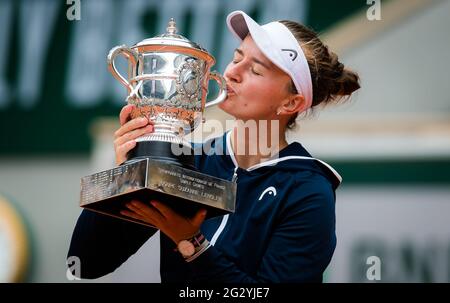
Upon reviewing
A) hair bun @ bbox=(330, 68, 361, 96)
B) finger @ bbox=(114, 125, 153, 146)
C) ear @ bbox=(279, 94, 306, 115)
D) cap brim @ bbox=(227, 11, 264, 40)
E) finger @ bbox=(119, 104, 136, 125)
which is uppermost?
cap brim @ bbox=(227, 11, 264, 40)

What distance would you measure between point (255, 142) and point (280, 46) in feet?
0.83

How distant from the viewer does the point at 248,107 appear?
2.36 metres

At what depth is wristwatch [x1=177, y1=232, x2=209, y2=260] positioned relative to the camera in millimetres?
2141

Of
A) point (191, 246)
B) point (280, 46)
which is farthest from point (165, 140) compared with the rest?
point (280, 46)

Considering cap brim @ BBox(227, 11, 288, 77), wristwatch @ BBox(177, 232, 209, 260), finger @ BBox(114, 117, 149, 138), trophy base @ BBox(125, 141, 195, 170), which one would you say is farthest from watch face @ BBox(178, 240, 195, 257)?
cap brim @ BBox(227, 11, 288, 77)

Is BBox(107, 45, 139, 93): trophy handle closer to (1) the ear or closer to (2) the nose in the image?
(2) the nose

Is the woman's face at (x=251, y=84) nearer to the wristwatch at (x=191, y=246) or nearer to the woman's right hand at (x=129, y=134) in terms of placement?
the woman's right hand at (x=129, y=134)

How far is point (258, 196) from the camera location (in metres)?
2.33

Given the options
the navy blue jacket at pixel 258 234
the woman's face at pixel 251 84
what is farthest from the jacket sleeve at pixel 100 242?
the woman's face at pixel 251 84

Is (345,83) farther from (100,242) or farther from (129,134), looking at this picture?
(100,242)

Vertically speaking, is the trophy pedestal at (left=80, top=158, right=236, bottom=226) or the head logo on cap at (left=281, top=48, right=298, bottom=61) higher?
the head logo on cap at (left=281, top=48, right=298, bottom=61)

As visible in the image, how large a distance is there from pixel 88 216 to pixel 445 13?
14.0 feet

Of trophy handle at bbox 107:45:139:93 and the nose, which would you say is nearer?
trophy handle at bbox 107:45:139:93

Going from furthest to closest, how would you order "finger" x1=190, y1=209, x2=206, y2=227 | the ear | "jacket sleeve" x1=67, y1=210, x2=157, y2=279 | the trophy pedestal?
the ear, "jacket sleeve" x1=67, y1=210, x2=157, y2=279, "finger" x1=190, y1=209, x2=206, y2=227, the trophy pedestal
